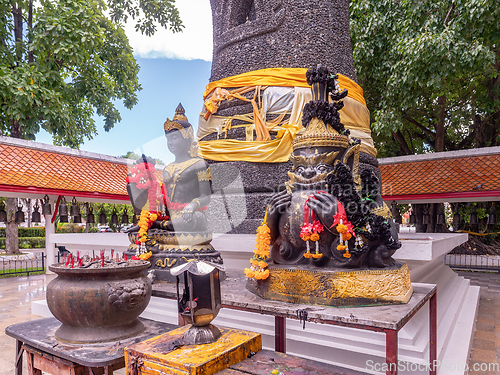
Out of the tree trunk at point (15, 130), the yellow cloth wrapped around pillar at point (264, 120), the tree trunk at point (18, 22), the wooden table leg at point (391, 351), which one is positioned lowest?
the wooden table leg at point (391, 351)

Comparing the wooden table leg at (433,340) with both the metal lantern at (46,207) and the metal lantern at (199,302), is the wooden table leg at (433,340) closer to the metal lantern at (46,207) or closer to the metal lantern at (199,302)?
the metal lantern at (199,302)

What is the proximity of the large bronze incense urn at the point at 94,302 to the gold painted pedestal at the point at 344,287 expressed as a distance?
1.29 meters

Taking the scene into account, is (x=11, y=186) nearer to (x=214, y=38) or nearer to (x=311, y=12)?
(x=214, y=38)

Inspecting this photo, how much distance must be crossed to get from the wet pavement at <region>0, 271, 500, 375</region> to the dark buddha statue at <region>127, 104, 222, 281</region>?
136 cm

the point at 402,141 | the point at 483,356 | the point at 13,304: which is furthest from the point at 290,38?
the point at 402,141

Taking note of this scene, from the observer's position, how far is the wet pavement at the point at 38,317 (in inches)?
163

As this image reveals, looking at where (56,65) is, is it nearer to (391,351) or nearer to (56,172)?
(56,172)

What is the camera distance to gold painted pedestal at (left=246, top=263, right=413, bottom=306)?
112 inches

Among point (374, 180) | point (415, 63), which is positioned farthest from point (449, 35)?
point (374, 180)

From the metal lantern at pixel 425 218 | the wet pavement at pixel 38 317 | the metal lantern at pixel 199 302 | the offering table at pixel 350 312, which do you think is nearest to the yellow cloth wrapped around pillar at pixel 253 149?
the offering table at pixel 350 312

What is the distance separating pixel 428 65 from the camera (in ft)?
26.2

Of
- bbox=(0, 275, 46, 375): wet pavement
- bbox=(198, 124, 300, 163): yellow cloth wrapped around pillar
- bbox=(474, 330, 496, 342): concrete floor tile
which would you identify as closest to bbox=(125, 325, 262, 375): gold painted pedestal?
bbox=(0, 275, 46, 375): wet pavement

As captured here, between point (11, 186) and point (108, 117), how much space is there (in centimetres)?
813

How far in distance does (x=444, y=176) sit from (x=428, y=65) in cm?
291
